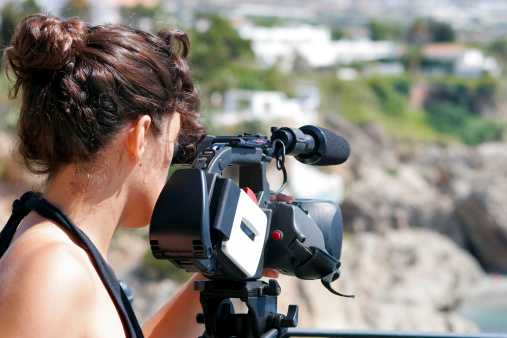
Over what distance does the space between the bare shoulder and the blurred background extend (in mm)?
369

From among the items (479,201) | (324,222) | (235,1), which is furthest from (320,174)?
(235,1)

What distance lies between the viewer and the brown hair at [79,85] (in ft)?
3.16

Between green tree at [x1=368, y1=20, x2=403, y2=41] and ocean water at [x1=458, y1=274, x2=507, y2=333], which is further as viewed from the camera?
green tree at [x1=368, y1=20, x2=403, y2=41]

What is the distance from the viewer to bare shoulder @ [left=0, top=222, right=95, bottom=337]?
2.88ft

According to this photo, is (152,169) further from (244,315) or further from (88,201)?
(244,315)

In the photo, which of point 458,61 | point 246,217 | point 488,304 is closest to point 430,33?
point 458,61

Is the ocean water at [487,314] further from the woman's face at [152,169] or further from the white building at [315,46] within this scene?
the white building at [315,46]

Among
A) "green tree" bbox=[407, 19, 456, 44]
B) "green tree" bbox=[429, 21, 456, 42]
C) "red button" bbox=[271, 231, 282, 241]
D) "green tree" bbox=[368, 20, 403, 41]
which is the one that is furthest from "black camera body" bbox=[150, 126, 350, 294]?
"green tree" bbox=[368, 20, 403, 41]

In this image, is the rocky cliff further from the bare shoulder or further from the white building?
the white building

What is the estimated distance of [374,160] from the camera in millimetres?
21141

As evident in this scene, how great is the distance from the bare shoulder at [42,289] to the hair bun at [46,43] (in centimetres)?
25

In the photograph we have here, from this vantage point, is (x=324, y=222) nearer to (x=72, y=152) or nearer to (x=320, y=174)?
(x=72, y=152)

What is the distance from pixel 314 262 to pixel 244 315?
149 millimetres

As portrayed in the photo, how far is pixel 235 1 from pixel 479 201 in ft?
205
